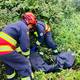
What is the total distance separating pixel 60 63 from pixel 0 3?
2.79m

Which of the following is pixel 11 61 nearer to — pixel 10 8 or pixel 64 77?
pixel 64 77

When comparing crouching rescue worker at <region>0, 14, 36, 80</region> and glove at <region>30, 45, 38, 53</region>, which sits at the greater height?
crouching rescue worker at <region>0, 14, 36, 80</region>

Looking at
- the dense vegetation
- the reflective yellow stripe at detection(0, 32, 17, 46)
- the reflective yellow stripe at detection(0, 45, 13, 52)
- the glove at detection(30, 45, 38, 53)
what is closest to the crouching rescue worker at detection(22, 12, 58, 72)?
the glove at detection(30, 45, 38, 53)

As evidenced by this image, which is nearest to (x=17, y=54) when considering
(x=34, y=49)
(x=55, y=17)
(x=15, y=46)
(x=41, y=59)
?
(x=15, y=46)

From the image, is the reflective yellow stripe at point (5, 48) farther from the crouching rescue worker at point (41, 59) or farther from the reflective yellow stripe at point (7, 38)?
the crouching rescue worker at point (41, 59)

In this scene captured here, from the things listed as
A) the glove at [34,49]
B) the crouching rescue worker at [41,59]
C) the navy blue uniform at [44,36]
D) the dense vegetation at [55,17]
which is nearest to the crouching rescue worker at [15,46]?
the crouching rescue worker at [41,59]

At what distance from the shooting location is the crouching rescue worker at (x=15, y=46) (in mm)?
7219

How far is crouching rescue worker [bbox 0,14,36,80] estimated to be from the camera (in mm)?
7219

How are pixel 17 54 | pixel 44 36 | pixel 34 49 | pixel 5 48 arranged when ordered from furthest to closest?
1. pixel 34 49
2. pixel 44 36
3. pixel 17 54
4. pixel 5 48

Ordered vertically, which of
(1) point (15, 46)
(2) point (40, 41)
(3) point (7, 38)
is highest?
(3) point (7, 38)

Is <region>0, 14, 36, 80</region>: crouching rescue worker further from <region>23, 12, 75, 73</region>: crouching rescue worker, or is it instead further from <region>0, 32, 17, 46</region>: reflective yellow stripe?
<region>23, 12, 75, 73</region>: crouching rescue worker

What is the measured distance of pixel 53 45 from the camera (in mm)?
8727

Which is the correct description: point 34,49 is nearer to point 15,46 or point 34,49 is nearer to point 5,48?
point 15,46

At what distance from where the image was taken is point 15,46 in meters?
7.48
